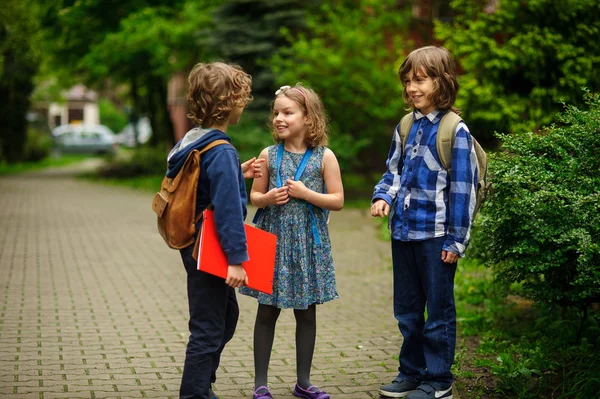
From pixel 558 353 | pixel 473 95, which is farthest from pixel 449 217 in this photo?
pixel 473 95

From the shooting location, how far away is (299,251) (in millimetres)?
4262

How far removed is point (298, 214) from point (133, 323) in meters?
2.70

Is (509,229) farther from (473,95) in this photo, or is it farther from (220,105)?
(473,95)

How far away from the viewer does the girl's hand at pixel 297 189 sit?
419cm

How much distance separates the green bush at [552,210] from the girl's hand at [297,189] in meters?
1.05

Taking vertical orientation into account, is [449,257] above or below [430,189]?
below

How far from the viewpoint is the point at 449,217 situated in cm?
416

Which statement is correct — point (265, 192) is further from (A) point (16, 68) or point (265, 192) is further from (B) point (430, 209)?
(A) point (16, 68)

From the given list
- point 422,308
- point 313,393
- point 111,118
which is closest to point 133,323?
point 313,393

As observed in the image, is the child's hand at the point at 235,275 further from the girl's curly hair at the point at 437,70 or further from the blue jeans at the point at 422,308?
the girl's curly hair at the point at 437,70

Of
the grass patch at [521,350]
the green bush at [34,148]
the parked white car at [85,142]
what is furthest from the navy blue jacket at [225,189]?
the parked white car at [85,142]

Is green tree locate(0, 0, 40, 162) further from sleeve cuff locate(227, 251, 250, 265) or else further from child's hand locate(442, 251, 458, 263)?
child's hand locate(442, 251, 458, 263)

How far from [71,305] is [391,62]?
1153cm

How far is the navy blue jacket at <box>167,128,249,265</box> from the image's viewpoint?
3742mm
